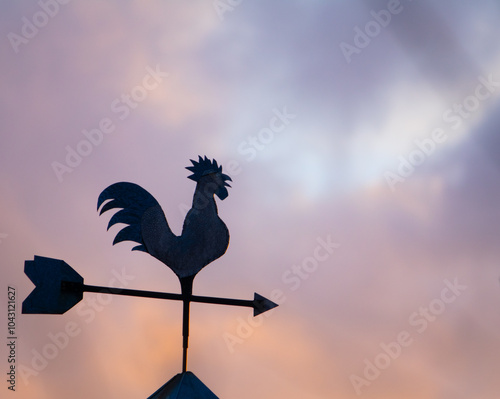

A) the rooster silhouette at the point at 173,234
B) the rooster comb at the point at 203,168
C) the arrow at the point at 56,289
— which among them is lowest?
the arrow at the point at 56,289

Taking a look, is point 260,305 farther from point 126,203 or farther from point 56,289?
point 56,289

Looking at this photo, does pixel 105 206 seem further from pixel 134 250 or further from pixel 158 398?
pixel 158 398

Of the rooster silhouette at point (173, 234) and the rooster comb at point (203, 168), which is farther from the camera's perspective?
the rooster comb at point (203, 168)

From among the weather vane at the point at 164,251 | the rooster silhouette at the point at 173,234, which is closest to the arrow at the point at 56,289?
the weather vane at the point at 164,251

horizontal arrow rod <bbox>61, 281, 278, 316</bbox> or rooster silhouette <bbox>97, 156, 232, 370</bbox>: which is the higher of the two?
rooster silhouette <bbox>97, 156, 232, 370</bbox>

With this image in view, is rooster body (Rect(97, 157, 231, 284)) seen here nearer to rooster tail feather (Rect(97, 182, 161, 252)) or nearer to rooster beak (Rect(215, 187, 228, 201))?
rooster tail feather (Rect(97, 182, 161, 252))

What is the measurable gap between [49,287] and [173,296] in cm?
92

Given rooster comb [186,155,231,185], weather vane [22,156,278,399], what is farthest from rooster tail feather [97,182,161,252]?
rooster comb [186,155,231,185]

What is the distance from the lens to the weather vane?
4090 mm

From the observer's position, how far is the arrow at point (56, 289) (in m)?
4.07

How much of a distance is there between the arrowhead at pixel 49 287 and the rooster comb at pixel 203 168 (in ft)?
4.76

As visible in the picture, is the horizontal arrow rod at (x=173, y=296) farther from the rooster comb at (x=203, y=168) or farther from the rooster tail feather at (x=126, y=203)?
the rooster comb at (x=203, y=168)

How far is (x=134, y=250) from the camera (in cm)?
463

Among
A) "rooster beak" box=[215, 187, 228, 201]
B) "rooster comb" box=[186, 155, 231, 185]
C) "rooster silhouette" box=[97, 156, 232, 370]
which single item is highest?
"rooster comb" box=[186, 155, 231, 185]
